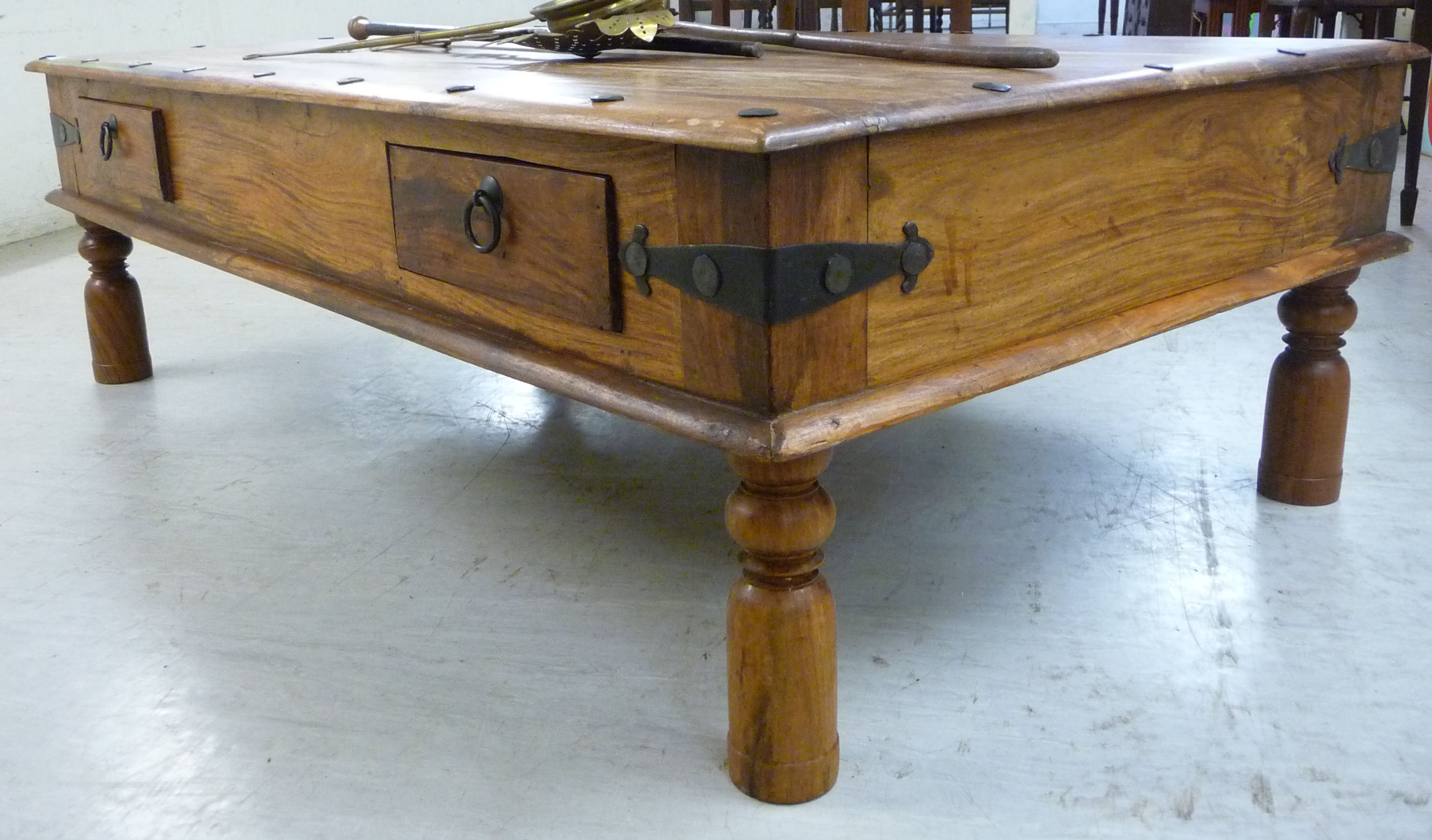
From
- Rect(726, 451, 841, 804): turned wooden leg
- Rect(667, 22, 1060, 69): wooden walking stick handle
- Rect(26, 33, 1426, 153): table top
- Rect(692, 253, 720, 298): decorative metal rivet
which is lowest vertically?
Rect(726, 451, 841, 804): turned wooden leg

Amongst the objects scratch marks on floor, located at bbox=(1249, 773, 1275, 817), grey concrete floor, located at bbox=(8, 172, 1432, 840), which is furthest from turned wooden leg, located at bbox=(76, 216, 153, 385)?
scratch marks on floor, located at bbox=(1249, 773, 1275, 817)

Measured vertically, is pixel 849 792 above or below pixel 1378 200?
below

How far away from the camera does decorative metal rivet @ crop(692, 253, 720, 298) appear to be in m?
0.91

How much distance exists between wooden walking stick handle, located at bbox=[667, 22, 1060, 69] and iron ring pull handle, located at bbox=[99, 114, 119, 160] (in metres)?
0.81

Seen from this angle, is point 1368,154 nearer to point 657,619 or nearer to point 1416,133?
point 657,619

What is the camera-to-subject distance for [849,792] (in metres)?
1.06

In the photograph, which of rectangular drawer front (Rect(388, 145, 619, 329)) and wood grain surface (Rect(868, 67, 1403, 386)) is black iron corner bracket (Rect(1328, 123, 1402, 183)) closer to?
wood grain surface (Rect(868, 67, 1403, 386))

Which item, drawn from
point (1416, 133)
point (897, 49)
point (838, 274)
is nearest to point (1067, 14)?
point (1416, 133)

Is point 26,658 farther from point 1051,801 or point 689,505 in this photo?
point 1051,801

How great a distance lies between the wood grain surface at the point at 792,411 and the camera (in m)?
0.93

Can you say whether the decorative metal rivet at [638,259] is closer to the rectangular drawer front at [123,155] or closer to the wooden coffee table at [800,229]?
the wooden coffee table at [800,229]

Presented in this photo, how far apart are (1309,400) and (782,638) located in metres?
0.85

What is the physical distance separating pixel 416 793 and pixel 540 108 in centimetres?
57

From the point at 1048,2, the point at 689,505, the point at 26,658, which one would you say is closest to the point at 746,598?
the point at 689,505
